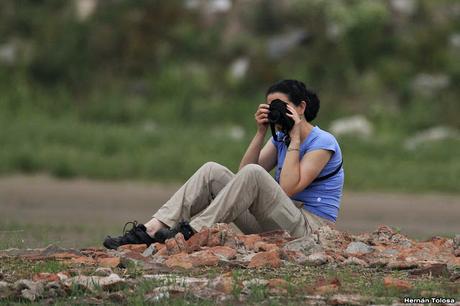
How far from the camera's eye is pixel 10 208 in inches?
577

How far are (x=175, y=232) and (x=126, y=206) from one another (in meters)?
6.91

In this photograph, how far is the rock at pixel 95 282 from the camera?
6836 millimetres

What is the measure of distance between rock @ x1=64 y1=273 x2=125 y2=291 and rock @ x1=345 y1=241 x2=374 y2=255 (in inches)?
75.3

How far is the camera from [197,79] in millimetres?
19828

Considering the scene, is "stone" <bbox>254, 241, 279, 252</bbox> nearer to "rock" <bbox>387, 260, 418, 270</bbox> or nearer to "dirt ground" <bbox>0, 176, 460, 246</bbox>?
"rock" <bbox>387, 260, 418, 270</bbox>

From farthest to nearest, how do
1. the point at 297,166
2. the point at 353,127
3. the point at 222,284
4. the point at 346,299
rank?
the point at 353,127, the point at 297,166, the point at 222,284, the point at 346,299

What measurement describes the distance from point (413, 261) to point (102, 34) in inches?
532

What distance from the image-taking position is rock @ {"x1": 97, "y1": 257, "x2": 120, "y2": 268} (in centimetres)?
767

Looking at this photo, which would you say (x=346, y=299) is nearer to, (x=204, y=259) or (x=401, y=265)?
(x=401, y=265)

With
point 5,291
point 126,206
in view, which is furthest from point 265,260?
point 126,206

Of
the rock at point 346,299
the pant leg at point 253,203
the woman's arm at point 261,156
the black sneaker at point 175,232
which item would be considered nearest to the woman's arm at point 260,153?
the woman's arm at point 261,156

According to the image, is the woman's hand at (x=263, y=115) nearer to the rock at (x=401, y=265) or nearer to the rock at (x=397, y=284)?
the rock at (x=401, y=265)

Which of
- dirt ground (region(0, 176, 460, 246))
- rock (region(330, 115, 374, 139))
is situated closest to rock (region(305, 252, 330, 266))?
dirt ground (region(0, 176, 460, 246))

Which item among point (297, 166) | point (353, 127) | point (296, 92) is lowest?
point (297, 166)
